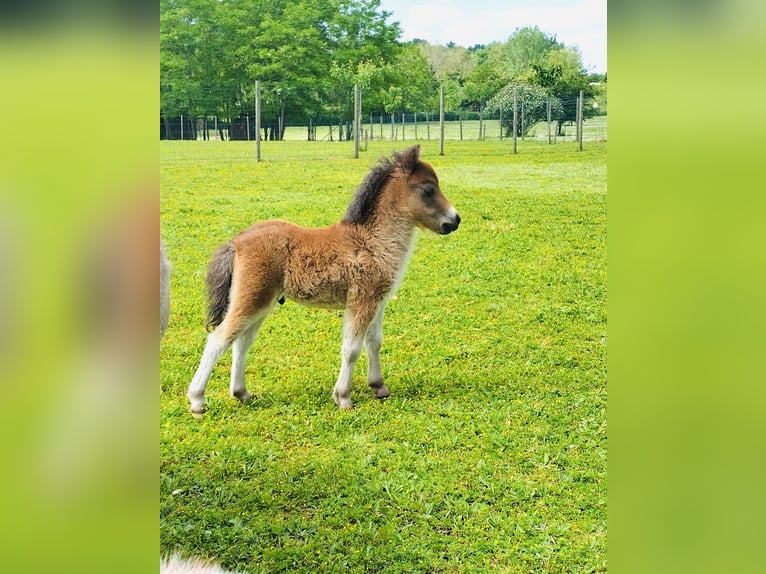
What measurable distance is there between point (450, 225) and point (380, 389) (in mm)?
584

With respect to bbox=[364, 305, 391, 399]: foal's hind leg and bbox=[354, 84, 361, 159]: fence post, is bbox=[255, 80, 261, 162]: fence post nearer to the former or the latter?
bbox=[354, 84, 361, 159]: fence post

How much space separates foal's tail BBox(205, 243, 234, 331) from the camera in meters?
2.16

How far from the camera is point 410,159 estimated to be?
2.15 m

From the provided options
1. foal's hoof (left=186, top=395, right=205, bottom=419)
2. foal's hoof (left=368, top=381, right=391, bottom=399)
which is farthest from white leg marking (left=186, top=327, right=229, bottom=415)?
foal's hoof (left=368, top=381, right=391, bottom=399)

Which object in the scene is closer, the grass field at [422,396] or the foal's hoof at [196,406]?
the grass field at [422,396]

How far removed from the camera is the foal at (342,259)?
→ 2.14 meters

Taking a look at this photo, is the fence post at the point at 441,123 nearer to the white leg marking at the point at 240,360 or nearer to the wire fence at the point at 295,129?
the wire fence at the point at 295,129

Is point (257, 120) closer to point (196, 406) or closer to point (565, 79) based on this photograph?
point (196, 406)

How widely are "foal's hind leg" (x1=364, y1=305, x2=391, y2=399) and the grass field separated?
0.05 meters

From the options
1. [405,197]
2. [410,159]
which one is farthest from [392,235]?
[410,159]
